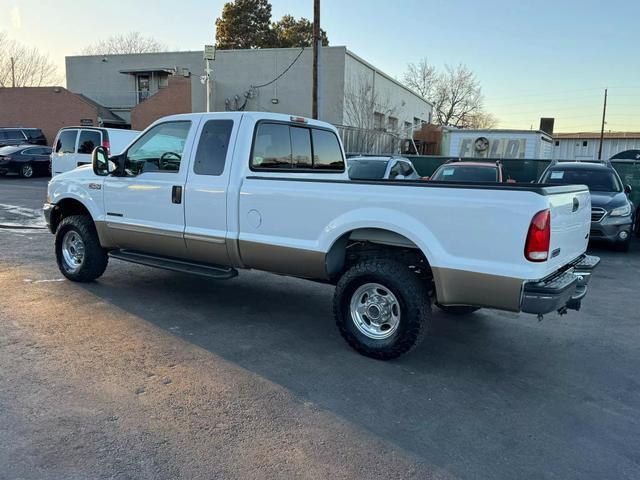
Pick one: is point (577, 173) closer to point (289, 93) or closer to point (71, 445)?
point (71, 445)

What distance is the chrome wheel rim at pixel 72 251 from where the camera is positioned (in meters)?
6.74

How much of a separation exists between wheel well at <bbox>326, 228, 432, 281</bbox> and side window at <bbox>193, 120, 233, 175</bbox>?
1503mm

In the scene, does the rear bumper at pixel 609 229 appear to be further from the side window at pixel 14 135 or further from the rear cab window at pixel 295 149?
the side window at pixel 14 135

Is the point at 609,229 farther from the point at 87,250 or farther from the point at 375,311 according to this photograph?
the point at 87,250

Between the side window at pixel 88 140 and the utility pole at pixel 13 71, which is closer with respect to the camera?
the side window at pixel 88 140

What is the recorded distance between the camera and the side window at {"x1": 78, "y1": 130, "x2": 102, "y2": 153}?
15578 mm

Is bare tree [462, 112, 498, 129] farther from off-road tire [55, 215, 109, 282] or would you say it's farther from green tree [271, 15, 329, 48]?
off-road tire [55, 215, 109, 282]

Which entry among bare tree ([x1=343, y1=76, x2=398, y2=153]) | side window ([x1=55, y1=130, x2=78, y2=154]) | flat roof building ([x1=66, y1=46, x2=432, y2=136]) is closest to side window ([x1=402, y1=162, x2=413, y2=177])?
side window ([x1=55, y1=130, x2=78, y2=154])

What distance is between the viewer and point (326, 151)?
643cm

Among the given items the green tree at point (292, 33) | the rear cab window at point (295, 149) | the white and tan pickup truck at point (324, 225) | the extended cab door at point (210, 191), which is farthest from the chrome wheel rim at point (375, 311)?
the green tree at point (292, 33)

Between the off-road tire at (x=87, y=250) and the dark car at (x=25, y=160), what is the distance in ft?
63.2

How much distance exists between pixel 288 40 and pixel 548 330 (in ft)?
168

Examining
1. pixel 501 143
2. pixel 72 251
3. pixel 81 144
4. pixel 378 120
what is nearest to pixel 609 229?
pixel 72 251

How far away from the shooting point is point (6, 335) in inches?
191
